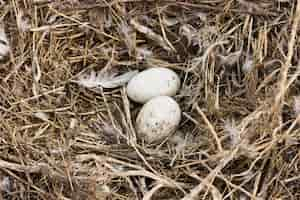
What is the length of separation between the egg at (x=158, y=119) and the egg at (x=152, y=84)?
0.14 ft

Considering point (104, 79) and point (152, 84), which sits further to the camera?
Result: point (104, 79)

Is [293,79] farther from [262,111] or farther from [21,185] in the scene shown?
[21,185]

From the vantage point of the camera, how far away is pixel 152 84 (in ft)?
6.59

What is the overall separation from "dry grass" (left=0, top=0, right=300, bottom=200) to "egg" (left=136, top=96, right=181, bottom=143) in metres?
0.03

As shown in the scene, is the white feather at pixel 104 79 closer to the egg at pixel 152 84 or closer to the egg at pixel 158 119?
the egg at pixel 152 84

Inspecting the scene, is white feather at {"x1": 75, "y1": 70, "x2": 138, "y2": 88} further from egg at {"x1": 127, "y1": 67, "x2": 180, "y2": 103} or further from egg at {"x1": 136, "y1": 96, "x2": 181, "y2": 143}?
egg at {"x1": 136, "y1": 96, "x2": 181, "y2": 143}

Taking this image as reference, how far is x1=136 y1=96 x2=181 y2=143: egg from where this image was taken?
1.94 meters

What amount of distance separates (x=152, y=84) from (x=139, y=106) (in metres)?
0.11

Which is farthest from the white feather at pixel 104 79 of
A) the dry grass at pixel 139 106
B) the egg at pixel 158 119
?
the egg at pixel 158 119

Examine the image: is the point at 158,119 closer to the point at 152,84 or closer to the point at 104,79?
the point at 152,84

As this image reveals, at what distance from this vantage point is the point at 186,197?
1750 millimetres

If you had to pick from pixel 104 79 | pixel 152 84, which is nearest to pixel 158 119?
pixel 152 84

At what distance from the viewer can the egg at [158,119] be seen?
1.94m

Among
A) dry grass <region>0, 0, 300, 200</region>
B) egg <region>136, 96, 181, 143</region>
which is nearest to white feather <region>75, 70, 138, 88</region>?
dry grass <region>0, 0, 300, 200</region>
